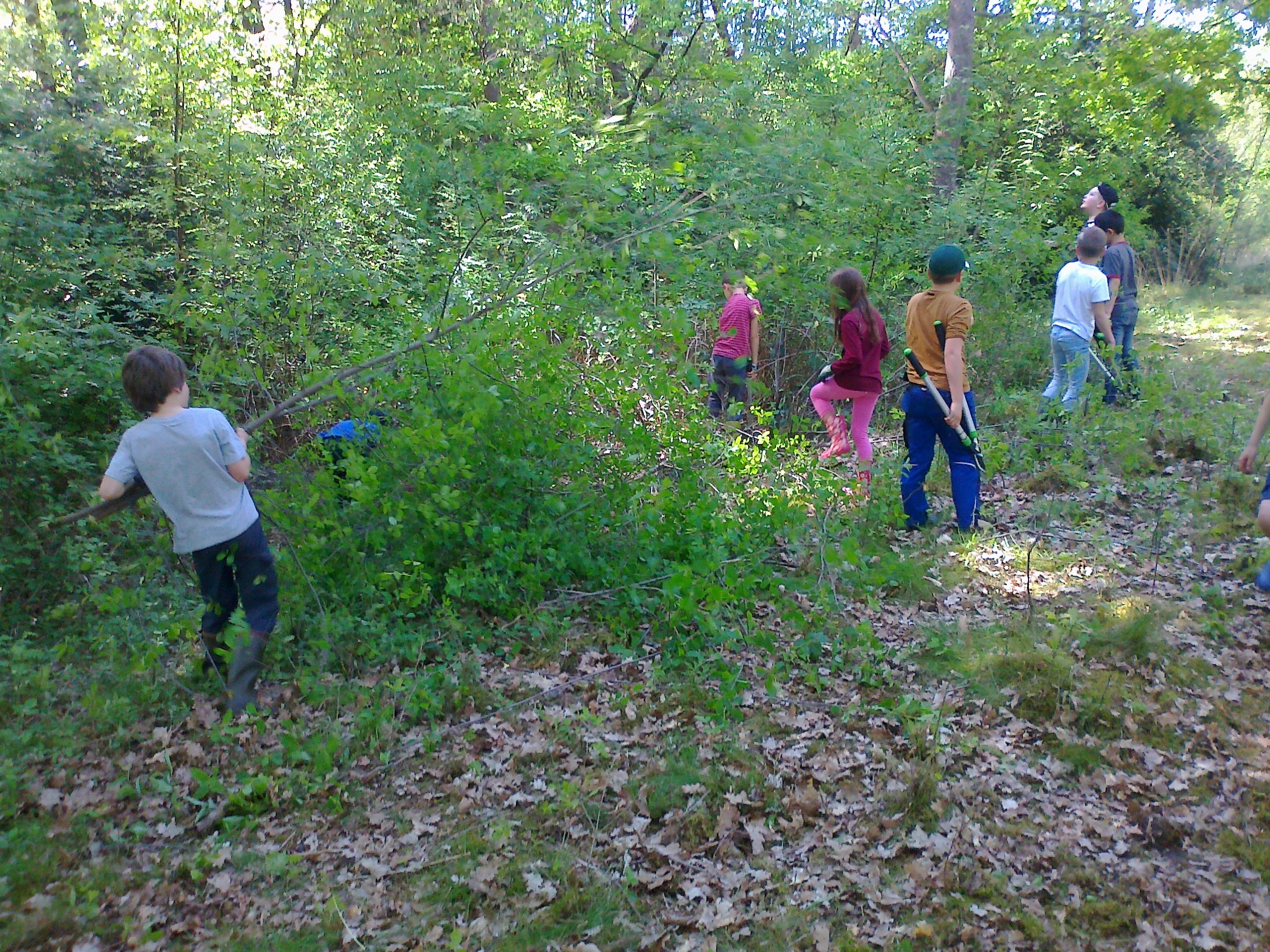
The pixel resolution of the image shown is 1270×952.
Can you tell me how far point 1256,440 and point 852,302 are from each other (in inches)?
123

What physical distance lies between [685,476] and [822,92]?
930 centimetres

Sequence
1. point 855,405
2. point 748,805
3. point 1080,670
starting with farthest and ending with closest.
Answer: point 855,405, point 1080,670, point 748,805

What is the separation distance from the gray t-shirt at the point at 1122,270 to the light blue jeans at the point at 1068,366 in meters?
0.97

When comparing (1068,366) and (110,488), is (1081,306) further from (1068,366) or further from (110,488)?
(110,488)

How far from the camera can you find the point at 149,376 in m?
4.18

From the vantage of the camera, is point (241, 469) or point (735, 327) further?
point (735, 327)

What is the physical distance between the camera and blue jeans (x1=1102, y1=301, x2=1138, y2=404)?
8578 mm

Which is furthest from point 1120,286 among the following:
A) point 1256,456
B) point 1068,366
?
point 1256,456

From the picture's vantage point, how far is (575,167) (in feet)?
22.1

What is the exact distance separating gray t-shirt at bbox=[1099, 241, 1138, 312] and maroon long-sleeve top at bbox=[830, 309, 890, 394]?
3255 millimetres

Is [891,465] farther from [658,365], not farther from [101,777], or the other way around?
[101,777]

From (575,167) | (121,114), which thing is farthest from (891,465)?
(121,114)

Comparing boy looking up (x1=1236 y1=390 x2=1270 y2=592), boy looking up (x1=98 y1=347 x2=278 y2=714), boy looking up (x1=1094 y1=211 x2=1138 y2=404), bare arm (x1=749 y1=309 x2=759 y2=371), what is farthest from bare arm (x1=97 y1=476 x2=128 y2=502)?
boy looking up (x1=1094 y1=211 x2=1138 y2=404)

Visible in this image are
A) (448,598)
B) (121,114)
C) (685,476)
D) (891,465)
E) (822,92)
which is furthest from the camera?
(822,92)
